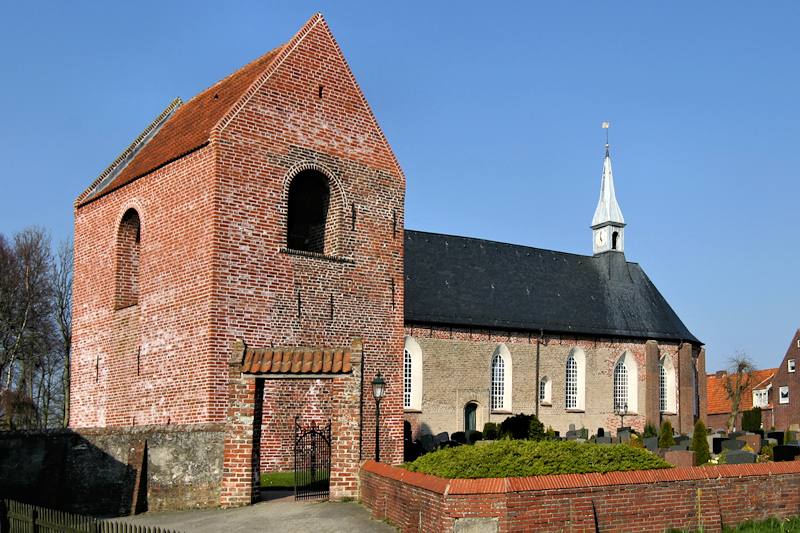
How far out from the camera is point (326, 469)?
56.6ft

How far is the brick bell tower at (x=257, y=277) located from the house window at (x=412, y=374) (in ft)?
47.8

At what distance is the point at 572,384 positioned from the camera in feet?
126

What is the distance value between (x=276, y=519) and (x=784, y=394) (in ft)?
166

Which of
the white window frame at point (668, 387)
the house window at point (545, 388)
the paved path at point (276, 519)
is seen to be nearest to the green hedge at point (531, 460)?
the paved path at point (276, 519)

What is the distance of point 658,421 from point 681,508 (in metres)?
29.4

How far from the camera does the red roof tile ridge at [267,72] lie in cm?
1636

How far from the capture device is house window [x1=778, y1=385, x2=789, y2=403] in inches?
2158

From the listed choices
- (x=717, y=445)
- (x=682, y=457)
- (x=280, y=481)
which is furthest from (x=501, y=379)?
(x=280, y=481)

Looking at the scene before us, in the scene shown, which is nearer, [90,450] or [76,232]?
[90,450]

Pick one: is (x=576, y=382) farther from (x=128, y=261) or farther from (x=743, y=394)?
(x=743, y=394)

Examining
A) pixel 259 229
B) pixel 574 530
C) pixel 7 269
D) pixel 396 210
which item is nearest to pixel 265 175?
pixel 259 229

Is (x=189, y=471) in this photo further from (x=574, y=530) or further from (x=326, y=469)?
(x=574, y=530)

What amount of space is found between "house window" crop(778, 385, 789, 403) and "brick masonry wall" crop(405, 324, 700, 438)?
17540mm

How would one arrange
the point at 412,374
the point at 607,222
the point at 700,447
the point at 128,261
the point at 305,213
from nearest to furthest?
the point at 128,261 < the point at 305,213 < the point at 700,447 < the point at 412,374 < the point at 607,222
